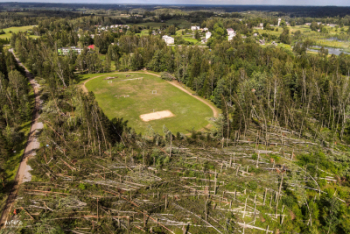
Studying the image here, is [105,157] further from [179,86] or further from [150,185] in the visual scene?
[179,86]

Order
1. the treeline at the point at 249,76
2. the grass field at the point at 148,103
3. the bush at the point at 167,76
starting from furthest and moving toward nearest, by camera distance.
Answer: the bush at the point at 167,76 < the grass field at the point at 148,103 < the treeline at the point at 249,76

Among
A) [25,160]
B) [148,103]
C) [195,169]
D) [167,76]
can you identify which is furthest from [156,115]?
[167,76]

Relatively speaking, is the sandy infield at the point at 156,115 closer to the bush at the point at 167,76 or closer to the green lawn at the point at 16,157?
the green lawn at the point at 16,157

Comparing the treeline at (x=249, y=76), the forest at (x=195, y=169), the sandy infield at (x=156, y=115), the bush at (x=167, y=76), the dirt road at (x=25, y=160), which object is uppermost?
the treeline at (x=249, y=76)

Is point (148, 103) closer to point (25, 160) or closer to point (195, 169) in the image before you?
point (25, 160)

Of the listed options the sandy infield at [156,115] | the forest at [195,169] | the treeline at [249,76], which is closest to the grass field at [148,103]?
the sandy infield at [156,115]

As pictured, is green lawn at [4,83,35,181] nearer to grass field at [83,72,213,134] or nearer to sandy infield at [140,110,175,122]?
grass field at [83,72,213,134]
